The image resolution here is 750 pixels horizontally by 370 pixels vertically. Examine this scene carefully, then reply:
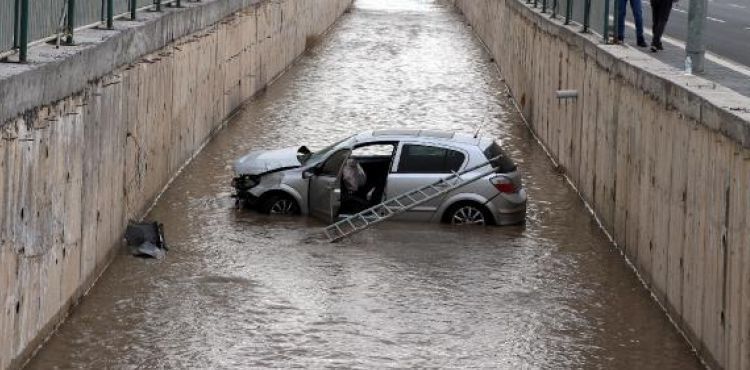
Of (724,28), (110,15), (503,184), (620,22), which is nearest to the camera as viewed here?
(110,15)

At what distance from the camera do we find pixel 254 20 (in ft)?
126

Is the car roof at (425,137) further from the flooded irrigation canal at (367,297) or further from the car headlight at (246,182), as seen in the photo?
the car headlight at (246,182)

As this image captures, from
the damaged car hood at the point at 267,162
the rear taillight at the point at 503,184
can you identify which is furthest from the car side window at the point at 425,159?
the damaged car hood at the point at 267,162

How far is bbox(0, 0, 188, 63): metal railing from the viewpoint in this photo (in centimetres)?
1428

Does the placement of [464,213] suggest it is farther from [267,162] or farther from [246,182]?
[246,182]

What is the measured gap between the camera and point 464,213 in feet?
72.1

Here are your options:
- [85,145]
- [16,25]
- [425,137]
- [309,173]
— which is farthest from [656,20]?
[16,25]

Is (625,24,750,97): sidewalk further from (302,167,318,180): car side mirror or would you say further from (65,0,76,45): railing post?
(65,0,76,45): railing post

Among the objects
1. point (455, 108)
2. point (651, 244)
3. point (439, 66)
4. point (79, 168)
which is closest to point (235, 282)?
point (79, 168)

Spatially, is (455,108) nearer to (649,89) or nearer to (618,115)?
(618,115)

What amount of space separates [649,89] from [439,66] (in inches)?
1148

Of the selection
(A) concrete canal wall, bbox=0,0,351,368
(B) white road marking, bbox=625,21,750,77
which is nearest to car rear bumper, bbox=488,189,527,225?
(B) white road marking, bbox=625,21,750,77

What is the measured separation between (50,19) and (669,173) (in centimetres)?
684

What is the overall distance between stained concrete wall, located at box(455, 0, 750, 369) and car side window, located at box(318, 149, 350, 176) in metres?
3.71
